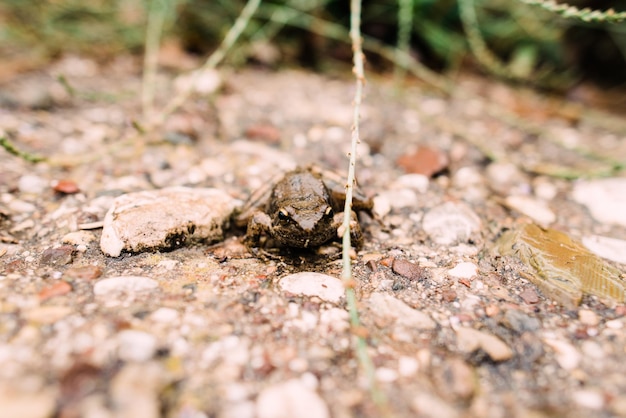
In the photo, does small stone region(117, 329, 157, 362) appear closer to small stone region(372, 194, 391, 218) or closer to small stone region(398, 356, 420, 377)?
small stone region(398, 356, 420, 377)

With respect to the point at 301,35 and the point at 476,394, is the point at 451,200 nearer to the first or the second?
the point at 476,394

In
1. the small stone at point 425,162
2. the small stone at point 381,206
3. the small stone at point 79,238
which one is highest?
the small stone at point 425,162

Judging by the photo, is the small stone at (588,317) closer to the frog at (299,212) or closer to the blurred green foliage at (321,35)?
the frog at (299,212)

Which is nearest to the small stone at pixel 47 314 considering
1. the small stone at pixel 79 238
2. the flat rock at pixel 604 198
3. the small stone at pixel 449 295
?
the small stone at pixel 79 238

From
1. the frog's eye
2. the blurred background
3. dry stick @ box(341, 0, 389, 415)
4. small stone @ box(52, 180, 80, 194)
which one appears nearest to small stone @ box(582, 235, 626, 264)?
dry stick @ box(341, 0, 389, 415)

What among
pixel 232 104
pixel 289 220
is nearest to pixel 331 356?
pixel 289 220
